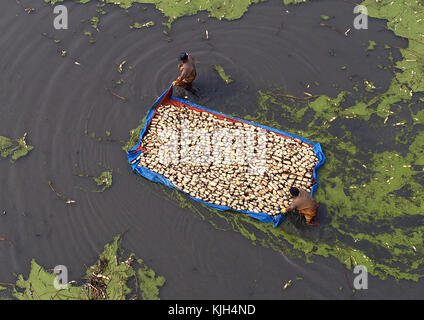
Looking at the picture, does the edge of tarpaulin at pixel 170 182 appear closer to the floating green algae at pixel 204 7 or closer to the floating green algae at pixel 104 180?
the floating green algae at pixel 104 180

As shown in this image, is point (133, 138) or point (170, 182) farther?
point (133, 138)

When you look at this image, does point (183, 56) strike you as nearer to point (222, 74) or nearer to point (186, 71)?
point (186, 71)

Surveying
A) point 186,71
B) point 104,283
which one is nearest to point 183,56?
point 186,71

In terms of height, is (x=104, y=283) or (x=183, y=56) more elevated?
(x=183, y=56)

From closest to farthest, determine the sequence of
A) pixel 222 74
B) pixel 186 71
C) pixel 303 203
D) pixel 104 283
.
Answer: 1. pixel 303 203
2. pixel 104 283
3. pixel 186 71
4. pixel 222 74

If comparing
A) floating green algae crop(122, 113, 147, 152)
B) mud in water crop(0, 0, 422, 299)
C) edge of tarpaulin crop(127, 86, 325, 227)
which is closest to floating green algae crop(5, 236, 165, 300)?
mud in water crop(0, 0, 422, 299)
